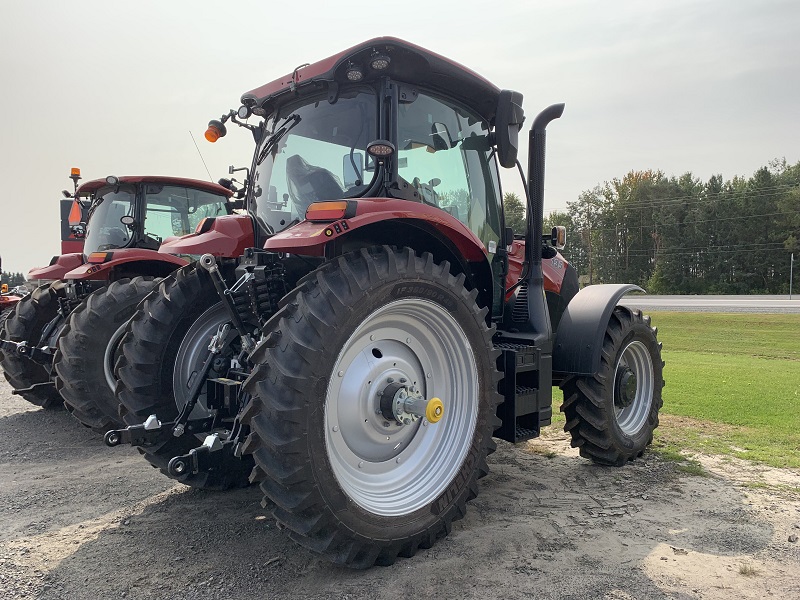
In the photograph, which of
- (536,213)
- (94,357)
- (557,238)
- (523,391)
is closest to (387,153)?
(536,213)

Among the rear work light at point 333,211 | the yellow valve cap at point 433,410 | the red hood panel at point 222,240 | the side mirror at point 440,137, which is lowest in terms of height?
the yellow valve cap at point 433,410

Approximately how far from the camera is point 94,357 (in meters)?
5.36

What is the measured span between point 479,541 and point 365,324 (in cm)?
137

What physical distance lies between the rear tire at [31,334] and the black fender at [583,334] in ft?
19.5

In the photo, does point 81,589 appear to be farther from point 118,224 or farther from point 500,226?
point 118,224

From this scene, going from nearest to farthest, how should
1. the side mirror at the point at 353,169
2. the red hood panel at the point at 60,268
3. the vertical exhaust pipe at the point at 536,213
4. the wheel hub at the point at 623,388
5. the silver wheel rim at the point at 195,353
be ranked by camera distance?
the side mirror at the point at 353,169
the silver wheel rim at the point at 195,353
the vertical exhaust pipe at the point at 536,213
the wheel hub at the point at 623,388
the red hood panel at the point at 60,268

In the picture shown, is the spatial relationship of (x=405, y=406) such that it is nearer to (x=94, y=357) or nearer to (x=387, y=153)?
(x=387, y=153)

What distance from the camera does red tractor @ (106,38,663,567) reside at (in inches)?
104

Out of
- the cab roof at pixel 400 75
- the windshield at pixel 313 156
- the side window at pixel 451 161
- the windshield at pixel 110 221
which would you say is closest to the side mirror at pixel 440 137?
the side window at pixel 451 161

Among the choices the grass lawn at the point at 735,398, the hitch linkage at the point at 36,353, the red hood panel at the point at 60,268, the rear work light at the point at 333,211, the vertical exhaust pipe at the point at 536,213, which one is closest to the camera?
the rear work light at the point at 333,211

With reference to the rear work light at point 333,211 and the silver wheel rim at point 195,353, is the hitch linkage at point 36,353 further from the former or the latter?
the rear work light at point 333,211

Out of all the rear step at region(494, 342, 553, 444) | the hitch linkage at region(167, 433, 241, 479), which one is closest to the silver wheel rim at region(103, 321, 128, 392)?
the hitch linkage at region(167, 433, 241, 479)

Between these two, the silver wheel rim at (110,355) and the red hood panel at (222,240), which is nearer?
the red hood panel at (222,240)

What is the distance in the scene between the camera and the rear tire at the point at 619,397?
4.47 metres
